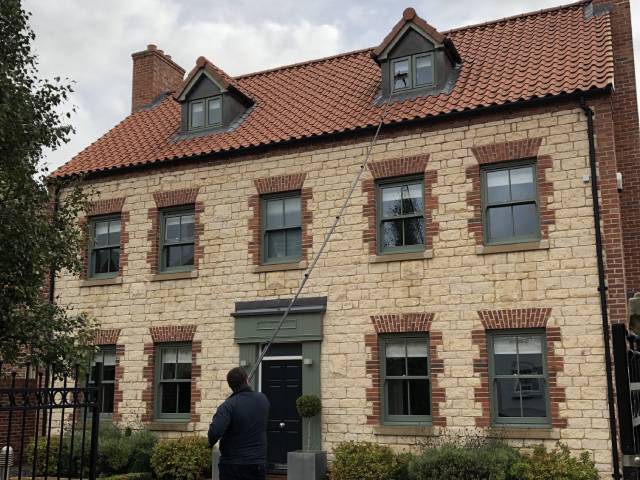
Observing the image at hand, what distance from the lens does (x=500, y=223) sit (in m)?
13.3

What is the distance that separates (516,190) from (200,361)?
7297 millimetres

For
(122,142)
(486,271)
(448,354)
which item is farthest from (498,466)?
(122,142)

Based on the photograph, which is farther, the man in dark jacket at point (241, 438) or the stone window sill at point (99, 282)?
the stone window sill at point (99, 282)

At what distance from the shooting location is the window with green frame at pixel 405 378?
13359 mm

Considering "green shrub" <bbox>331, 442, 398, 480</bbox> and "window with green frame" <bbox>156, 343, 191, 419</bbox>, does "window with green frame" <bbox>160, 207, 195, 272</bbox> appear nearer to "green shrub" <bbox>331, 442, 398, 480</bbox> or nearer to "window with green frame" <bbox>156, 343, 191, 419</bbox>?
"window with green frame" <bbox>156, 343, 191, 419</bbox>

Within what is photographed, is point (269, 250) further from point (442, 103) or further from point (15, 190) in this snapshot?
point (15, 190)

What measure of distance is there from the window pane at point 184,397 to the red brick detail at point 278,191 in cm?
309

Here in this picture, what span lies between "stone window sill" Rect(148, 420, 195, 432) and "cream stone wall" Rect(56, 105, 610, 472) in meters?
0.28

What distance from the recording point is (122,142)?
18656 mm

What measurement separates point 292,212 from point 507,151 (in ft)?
15.0

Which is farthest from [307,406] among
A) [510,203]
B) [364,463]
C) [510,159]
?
[510,159]

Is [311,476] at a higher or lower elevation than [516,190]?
lower

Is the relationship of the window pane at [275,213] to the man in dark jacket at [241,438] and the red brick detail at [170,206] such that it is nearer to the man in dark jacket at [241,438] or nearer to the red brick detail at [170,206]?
the red brick detail at [170,206]

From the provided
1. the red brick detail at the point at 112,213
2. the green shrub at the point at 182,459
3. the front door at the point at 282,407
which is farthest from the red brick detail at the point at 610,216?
the red brick detail at the point at 112,213
